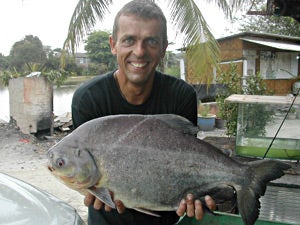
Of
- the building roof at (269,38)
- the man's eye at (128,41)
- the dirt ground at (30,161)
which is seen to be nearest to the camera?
the man's eye at (128,41)

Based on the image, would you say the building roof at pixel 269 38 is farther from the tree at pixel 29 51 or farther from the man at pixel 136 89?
the tree at pixel 29 51

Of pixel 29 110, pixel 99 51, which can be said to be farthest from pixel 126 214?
pixel 99 51

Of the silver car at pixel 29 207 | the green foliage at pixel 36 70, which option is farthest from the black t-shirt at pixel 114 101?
the green foliage at pixel 36 70

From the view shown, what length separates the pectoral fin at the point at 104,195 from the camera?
5.92 ft

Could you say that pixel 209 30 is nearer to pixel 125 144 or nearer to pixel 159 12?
pixel 159 12

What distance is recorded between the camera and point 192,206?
6.41ft

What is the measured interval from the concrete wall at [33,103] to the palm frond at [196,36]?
4774 mm

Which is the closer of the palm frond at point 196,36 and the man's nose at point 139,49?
the man's nose at point 139,49

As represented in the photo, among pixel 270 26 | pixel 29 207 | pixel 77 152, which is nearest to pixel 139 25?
pixel 77 152

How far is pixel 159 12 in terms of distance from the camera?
2201 mm

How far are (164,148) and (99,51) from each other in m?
44.6

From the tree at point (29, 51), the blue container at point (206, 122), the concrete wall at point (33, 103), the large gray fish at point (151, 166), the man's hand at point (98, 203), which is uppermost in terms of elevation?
the tree at point (29, 51)

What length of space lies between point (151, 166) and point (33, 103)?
9.47 meters

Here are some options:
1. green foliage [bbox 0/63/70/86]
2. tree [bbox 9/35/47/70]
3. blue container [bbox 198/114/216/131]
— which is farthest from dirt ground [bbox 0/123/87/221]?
tree [bbox 9/35/47/70]
